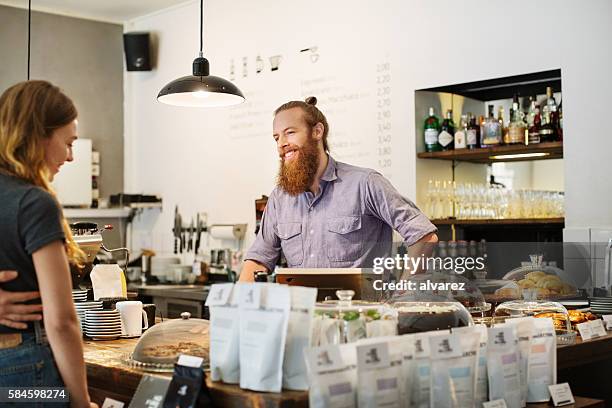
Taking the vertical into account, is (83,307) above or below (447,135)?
below

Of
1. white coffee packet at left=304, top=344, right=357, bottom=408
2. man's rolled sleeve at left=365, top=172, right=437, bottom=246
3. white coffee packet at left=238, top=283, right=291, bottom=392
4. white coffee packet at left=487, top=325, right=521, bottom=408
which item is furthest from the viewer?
man's rolled sleeve at left=365, top=172, right=437, bottom=246

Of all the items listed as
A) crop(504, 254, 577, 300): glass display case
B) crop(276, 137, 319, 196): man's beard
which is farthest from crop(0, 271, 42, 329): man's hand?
crop(276, 137, 319, 196): man's beard

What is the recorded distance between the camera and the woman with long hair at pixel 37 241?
2.05 meters

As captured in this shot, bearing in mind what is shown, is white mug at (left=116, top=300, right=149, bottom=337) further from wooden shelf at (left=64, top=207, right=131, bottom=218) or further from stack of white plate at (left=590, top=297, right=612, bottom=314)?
wooden shelf at (left=64, top=207, right=131, bottom=218)

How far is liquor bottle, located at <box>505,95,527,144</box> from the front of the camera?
484cm

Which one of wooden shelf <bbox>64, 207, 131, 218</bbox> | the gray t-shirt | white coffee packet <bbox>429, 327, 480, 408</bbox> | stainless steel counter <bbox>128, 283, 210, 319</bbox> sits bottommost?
stainless steel counter <bbox>128, 283, 210, 319</bbox>

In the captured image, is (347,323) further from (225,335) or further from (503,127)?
(503,127)

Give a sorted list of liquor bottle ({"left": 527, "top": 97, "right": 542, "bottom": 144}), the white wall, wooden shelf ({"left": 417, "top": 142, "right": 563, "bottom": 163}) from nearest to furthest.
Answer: the white wall, wooden shelf ({"left": 417, "top": 142, "right": 563, "bottom": 163}), liquor bottle ({"left": 527, "top": 97, "right": 542, "bottom": 144})

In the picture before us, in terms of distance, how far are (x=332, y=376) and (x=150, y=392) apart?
578 millimetres

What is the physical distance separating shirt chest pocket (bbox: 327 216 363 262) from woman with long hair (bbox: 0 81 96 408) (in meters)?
1.88

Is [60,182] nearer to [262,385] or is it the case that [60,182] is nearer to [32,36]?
[32,36]

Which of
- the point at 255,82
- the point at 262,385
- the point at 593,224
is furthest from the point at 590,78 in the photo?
the point at 262,385

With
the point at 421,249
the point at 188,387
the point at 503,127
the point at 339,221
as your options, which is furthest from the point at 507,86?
the point at 188,387

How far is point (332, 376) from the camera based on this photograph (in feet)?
6.34
